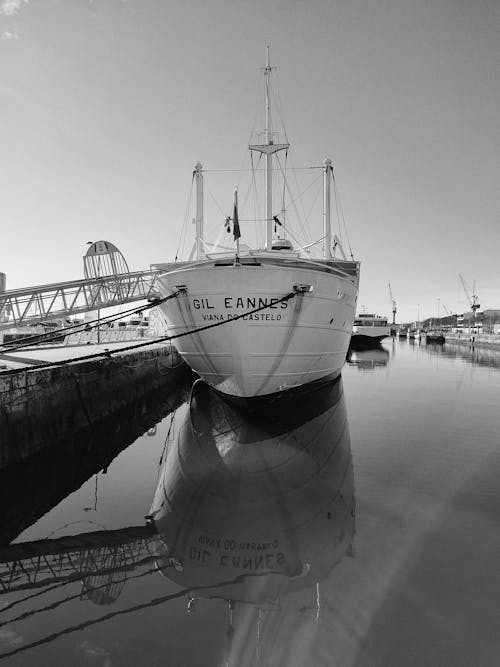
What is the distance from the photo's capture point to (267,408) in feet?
46.5

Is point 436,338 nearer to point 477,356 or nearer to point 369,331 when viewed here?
point 369,331

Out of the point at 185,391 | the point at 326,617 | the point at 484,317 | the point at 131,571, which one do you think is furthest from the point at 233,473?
the point at 484,317

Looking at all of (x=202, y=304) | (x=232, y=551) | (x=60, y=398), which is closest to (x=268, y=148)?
(x=202, y=304)

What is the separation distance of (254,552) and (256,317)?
21.7 feet

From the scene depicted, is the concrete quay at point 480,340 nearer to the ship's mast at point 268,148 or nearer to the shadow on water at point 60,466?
the ship's mast at point 268,148

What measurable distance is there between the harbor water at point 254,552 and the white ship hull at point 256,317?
1944mm

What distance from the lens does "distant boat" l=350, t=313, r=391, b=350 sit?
216ft

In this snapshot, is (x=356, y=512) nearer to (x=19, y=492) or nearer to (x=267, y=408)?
(x=19, y=492)

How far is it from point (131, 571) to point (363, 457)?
20.5 ft

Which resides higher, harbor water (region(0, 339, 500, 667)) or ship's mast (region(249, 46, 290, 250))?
ship's mast (region(249, 46, 290, 250))

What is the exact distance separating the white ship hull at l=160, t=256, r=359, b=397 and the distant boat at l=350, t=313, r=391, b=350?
5435 cm

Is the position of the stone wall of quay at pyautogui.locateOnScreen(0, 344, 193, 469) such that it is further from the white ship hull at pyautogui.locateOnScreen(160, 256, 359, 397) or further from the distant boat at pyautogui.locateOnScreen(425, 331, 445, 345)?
the distant boat at pyautogui.locateOnScreen(425, 331, 445, 345)

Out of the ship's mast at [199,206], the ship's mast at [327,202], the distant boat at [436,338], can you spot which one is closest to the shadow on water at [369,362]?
the ship's mast at [327,202]

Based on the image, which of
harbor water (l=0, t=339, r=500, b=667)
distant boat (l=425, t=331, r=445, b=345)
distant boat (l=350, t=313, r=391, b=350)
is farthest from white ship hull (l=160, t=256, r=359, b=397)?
distant boat (l=425, t=331, r=445, b=345)
